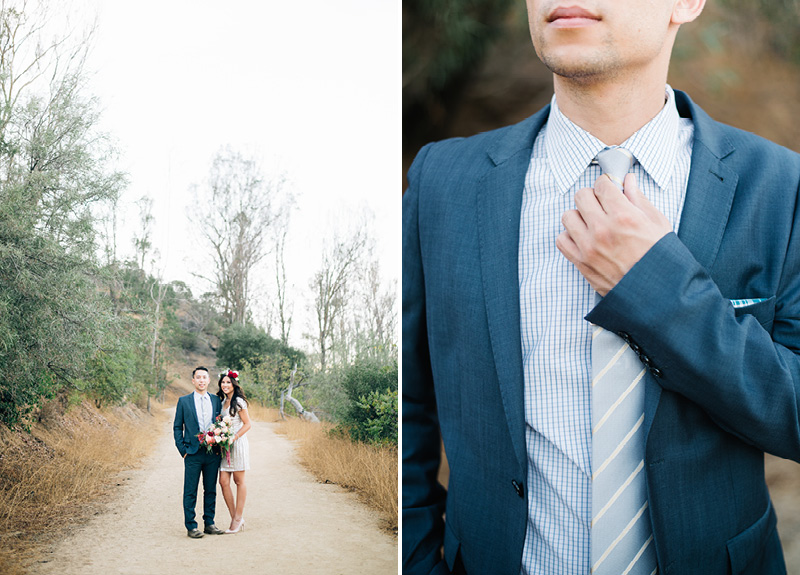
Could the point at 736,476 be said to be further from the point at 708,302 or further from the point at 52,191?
the point at 52,191

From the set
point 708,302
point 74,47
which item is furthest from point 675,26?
point 74,47

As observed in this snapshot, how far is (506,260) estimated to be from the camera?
1.41 meters

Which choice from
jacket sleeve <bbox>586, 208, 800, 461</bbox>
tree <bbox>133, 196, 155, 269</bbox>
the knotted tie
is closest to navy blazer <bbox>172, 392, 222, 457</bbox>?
tree <bbox>133, 196, 155, 269</bbox>

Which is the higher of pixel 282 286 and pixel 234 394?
pixel 282 286

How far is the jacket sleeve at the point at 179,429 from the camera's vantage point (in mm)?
2367

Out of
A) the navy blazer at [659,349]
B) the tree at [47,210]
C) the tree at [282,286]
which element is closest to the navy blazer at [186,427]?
the tree at [47,210]

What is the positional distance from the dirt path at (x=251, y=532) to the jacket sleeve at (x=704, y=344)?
1.70 m

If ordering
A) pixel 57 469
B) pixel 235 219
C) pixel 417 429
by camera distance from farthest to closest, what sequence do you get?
1. pixel 235 219
2. pixel 57 469
3. pixel 417 429

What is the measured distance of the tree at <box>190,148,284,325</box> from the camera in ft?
8.16

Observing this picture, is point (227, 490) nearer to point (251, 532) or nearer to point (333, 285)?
point (251, 532)

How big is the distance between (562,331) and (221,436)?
1.56 m

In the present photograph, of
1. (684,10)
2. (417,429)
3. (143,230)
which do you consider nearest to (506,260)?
(417,429)

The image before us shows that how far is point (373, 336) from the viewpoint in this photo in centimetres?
272

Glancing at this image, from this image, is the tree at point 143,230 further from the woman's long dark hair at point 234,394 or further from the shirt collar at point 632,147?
the shirt collar at point 632,147
